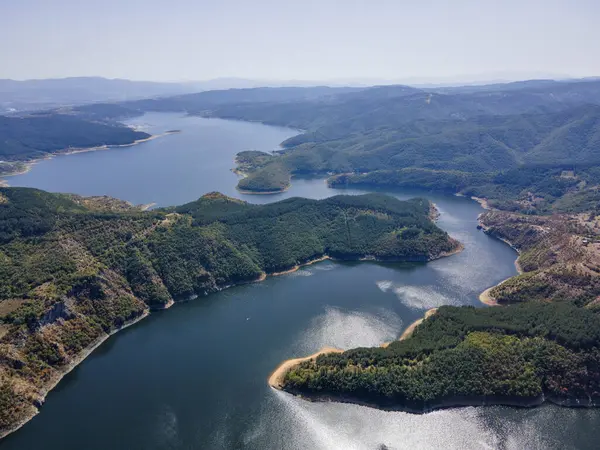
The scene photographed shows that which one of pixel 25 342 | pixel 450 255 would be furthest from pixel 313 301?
pixel 25 342

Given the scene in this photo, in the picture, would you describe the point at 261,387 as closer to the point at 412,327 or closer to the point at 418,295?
the point at 412,327

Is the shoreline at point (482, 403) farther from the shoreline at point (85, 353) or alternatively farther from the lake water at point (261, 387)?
the shoreline at point (85, 353)

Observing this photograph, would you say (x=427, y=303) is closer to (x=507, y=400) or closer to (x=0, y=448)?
(x=507, y=400)

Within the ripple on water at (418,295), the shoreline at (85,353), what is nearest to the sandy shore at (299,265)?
the shoreline at (85,353)

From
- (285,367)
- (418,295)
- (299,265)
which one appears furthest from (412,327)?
(299,265)

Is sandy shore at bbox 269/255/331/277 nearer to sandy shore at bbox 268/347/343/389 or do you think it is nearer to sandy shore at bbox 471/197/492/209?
sandy shore at bbox 268/347/343/389

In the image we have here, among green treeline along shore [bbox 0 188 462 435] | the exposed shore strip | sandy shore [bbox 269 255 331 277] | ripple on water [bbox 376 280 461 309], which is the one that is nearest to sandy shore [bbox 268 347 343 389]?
the exposed shore strip
